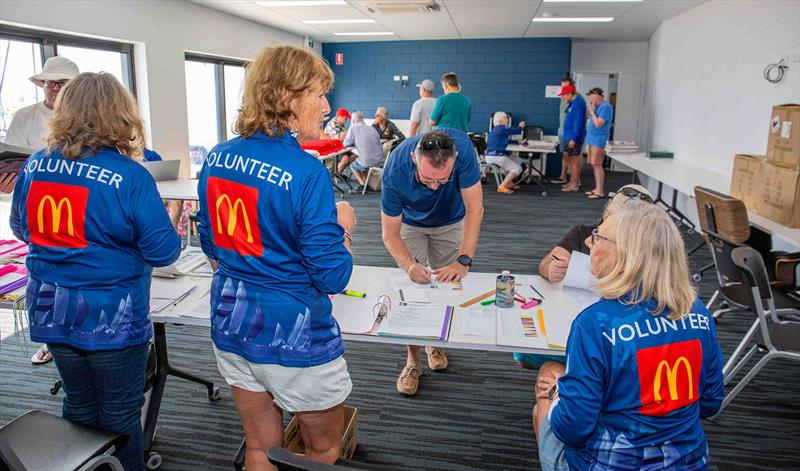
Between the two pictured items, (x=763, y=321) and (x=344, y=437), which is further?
(x=763, y=321)

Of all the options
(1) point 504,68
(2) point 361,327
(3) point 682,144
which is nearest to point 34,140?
(2) point 361,327

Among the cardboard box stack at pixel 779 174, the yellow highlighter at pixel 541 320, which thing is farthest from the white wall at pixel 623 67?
the yellow highlighter at pixel 541 320

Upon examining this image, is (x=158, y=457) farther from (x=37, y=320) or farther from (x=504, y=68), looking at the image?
(x=504, y=68)

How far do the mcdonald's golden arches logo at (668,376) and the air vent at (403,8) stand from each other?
21.9 ft

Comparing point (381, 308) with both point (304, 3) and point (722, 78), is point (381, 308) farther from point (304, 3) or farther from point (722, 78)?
point (304, 3)

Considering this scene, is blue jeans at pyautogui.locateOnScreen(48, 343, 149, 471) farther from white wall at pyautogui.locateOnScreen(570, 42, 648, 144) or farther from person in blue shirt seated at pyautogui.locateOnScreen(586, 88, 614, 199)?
white wall at pyautogui.locateOnScreen(570, 42, 648, 144)

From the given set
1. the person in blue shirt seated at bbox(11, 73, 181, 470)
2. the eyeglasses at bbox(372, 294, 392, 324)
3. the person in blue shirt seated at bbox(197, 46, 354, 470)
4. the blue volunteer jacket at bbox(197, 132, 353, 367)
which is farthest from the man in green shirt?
the blue volunteer jacket at bbox(197, 132, 353, 367)

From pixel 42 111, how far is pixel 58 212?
218 cm

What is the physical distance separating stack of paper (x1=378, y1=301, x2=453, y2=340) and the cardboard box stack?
9.00 ft

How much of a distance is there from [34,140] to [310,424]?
9.30 feet

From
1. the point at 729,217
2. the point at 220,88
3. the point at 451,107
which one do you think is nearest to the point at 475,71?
the point at 451,107

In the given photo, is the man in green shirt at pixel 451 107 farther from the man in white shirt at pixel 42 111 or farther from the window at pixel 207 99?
the man in white shirt at pixel 42 111

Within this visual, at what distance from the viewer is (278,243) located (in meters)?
1.32

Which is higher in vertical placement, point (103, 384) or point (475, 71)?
point (475, 71)
